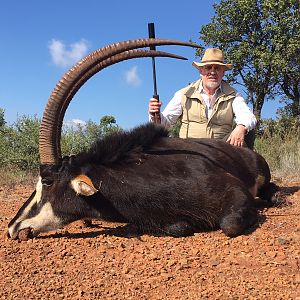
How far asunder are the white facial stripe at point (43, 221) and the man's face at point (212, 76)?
3.06 meters

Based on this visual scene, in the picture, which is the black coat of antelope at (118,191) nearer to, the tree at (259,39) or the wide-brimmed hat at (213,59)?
the wide-brimmed hat at (213,59)

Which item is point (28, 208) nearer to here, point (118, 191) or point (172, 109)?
point (118, 191)

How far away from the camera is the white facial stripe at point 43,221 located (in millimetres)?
4441

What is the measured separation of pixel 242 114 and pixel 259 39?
15700 mm

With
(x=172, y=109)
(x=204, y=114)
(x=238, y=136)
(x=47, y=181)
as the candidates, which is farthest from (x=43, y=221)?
(x=204, y=114)

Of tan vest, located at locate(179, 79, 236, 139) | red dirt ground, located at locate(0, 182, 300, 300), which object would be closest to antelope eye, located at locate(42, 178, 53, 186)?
red dirt ground, located at locate(0, 182, 300, 300)

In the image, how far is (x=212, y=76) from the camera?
6453 mm

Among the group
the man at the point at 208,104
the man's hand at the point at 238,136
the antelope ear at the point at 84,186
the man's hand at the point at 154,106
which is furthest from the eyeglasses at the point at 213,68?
the antelope ear at the point at 84,186

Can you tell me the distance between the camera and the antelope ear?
4250 mm

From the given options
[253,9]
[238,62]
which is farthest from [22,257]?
[253,9]

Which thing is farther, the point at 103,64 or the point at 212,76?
the point at 212,76

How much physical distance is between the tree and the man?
41.7 ft

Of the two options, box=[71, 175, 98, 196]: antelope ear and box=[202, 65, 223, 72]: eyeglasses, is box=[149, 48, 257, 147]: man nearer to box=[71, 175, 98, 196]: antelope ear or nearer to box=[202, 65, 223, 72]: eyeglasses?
box=[202, 65, 223, 72]: eyeglasses

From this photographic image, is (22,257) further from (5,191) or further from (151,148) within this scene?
(5,191)
